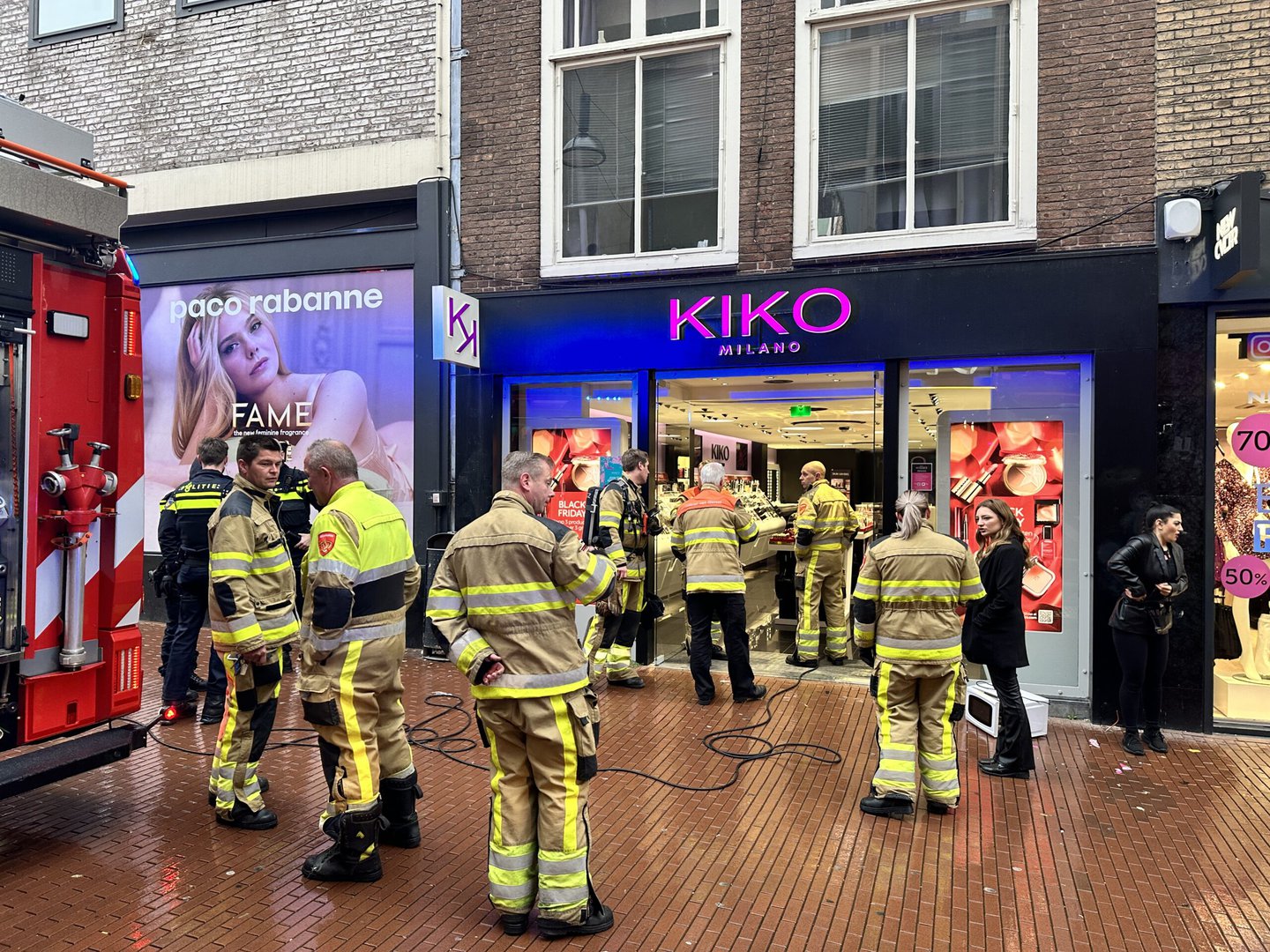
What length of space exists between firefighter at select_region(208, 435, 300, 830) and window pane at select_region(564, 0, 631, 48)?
20.9 ft

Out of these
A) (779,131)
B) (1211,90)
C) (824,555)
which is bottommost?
(824,555)

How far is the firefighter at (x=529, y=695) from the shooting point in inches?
145

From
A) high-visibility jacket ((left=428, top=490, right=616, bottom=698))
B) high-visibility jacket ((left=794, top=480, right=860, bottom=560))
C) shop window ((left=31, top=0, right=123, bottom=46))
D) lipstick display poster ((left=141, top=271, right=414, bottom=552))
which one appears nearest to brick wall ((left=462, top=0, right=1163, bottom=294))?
lipstick display poster ((left=141, top=271, right=414, bottom=552))

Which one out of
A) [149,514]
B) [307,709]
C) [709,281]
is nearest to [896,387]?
[709,281]

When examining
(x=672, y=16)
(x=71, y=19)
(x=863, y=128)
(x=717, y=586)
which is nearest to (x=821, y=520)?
(x=717, y=586)

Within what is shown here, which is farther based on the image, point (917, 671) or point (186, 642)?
point (186, 642)

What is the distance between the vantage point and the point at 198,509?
6.41 m

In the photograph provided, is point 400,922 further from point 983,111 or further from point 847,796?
point 983,111

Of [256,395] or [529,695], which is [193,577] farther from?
[256,395]

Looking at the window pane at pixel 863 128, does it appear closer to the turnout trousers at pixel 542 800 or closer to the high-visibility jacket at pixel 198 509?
the high-visibility jacket at pixel 198 509

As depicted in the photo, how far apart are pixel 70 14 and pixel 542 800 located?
12583 millimetres

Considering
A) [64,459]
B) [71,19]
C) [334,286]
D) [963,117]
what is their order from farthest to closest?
1. [71,19]
2. [334,286]
3. [963,117]
4. [64,459]

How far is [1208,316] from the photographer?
6980mm

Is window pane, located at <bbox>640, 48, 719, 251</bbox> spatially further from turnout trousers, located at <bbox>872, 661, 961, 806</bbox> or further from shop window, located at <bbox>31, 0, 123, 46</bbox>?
shop window, located at <bbox>31, 0, 123, 46</bbox>
